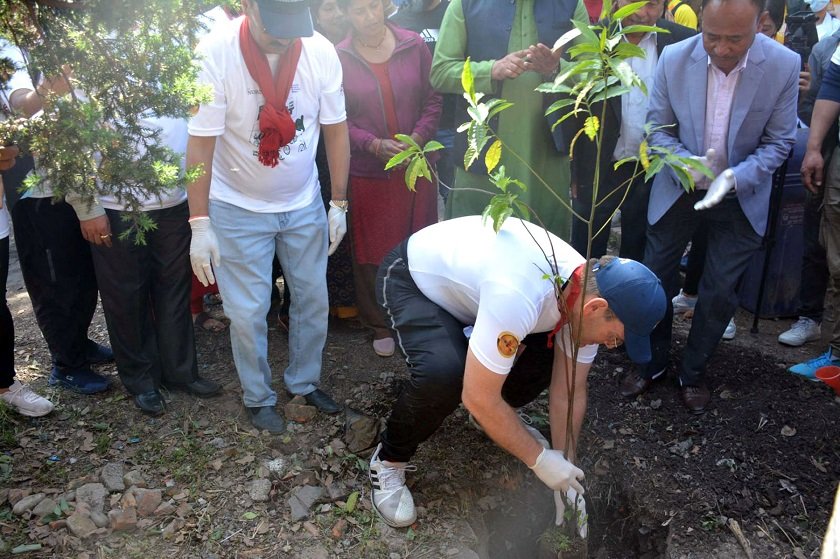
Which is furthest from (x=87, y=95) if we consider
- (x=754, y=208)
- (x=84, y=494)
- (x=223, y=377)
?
(x=754, y=208)

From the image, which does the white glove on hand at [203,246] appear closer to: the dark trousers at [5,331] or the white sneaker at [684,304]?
the dark trousers at [5,331]

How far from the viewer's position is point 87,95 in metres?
1.86

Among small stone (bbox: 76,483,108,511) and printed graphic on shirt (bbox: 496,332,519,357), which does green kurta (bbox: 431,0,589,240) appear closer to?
printed graphic on shirt (bbox: 496,332,519,357)

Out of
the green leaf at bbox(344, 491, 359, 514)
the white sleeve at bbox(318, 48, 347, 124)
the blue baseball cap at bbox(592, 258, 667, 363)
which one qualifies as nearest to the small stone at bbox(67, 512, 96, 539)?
the green leaf at bbox(344, 491, 359, 514)

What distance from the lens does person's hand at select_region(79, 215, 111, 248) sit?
2.98m

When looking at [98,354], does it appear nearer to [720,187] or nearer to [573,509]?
[573,509]

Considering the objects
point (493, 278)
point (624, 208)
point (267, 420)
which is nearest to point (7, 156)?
point (267, 420)

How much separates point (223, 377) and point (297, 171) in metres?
1.21

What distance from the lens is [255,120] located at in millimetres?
2906

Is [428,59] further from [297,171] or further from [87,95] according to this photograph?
[87,95]

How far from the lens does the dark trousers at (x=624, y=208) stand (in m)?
3.79

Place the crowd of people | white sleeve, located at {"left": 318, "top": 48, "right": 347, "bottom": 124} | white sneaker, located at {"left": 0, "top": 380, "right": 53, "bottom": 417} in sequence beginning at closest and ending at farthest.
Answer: the crowd of people
white sleeve, located at {"left": 318, "top": 48, "right": 347, "bottom": 124}
white sneaker, located at {"left": 0, "top": 380, "right": 53, "bottom": 417}

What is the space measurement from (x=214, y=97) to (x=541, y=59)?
138 centimetres

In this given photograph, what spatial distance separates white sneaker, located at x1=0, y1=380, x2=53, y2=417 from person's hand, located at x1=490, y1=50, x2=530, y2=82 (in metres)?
2.48
